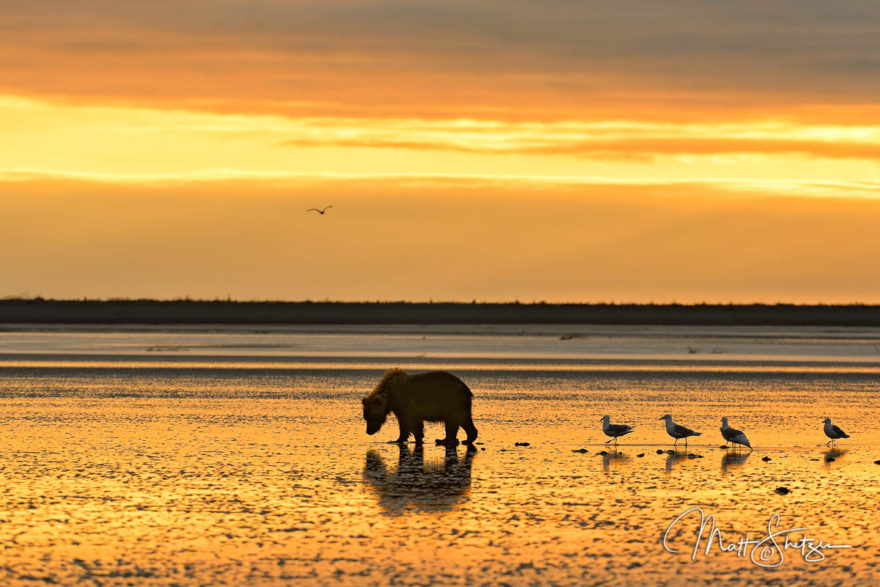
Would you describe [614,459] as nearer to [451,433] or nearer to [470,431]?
[470,431]

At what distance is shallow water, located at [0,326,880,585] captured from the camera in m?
11.5

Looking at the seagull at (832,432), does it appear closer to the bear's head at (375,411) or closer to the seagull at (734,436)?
the seagull at (734,436)

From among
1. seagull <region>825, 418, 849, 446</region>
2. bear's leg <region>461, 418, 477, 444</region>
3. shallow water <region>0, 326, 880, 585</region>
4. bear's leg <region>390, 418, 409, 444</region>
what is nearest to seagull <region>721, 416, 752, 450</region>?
shallow water <region>0, 326, 880, 585</region>

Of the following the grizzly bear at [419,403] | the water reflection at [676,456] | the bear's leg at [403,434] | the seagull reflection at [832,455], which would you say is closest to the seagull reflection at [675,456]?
the water reflection at [676,456]

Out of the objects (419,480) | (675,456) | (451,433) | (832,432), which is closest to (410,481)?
(419,480)

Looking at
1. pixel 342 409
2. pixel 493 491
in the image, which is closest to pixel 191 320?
pixel 342 409

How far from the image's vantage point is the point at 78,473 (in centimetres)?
1597

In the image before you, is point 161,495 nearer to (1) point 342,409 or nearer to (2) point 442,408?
(2) point 442,408

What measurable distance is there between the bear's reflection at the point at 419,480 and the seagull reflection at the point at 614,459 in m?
1.94

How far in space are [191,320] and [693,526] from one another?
67.7 meters
